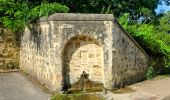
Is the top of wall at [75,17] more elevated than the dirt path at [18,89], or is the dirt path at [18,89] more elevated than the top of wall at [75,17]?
the top of wall at [75,17]

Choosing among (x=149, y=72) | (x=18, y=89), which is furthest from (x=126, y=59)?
(x=18, y=89)

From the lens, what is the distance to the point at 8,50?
46.4ft

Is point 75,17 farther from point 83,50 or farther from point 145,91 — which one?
point 145,91

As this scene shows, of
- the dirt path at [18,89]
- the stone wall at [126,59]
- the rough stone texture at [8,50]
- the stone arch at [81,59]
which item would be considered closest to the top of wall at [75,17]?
the stone wall at [126,59]

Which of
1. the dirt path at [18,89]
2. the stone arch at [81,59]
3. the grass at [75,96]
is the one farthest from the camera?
the stone arch at [81,59]

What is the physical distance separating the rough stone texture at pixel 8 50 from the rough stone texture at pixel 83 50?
3437mm

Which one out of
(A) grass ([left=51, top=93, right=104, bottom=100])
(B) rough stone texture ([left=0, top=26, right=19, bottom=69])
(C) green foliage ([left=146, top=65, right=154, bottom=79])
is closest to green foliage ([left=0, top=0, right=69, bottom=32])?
(B) rough stone texture ([left=0, top=26, right=19, bottom=69])

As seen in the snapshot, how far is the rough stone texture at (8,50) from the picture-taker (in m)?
14.0

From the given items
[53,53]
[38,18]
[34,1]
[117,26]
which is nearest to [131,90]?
[117,26]

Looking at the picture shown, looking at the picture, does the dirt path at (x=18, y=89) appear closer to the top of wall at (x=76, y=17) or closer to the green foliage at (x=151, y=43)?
the top of wall at (x=76, y=17)

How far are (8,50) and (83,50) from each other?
5041 mm

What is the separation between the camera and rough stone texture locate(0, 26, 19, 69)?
14016 mm

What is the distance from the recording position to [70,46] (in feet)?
33.7

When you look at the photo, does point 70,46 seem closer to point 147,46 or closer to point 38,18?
point 38,18
